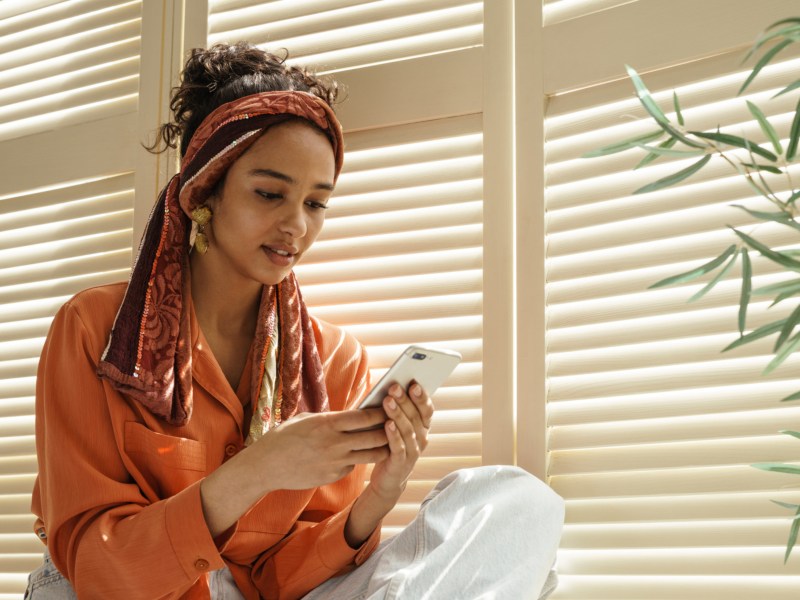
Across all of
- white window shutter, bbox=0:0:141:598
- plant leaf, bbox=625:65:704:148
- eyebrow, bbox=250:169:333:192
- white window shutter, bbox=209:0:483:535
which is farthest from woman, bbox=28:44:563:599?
plant leaf, bbox=625:65:704:148

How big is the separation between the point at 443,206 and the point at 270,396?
1.87 ft

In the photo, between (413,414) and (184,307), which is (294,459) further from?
(184,307)

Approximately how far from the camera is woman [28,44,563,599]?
67.9 inches

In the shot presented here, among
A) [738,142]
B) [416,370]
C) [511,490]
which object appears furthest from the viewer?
[511,490]

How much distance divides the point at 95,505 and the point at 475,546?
0.70 meters

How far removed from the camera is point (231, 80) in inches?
85.9

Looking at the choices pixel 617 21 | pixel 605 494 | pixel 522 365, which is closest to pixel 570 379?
pixel 522 365

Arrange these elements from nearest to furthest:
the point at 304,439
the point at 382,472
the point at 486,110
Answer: the point at 304,439, the point at 382,472, the point at 486,110

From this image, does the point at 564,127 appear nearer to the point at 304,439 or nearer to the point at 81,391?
the point at 304,439

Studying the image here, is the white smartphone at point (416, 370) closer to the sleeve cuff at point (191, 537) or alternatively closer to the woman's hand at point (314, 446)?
the woman's hand at point (314, 446)

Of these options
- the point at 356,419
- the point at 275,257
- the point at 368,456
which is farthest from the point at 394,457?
the point at 275,257

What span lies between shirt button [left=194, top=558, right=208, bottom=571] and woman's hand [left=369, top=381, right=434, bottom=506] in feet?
1.16

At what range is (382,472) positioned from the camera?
6.19 feet

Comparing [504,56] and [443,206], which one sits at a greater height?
[504,56]
